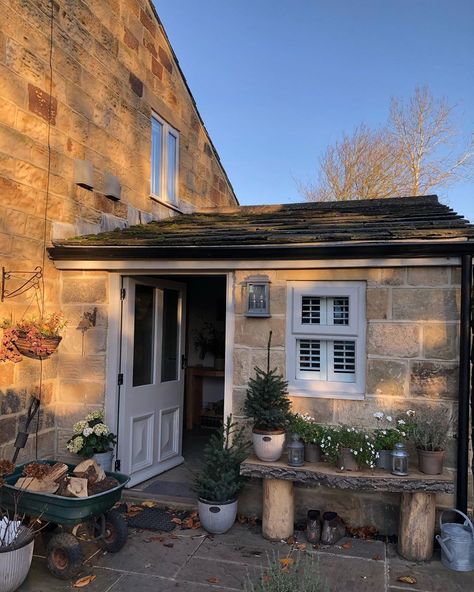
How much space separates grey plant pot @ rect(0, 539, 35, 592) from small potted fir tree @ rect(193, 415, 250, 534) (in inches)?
62.2

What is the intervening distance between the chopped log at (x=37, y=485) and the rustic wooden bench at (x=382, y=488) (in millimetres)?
1543

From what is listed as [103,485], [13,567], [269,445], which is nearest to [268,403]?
[269,445]

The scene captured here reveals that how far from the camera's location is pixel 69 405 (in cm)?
551

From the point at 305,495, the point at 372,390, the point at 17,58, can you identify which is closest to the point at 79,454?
the point at 305,495

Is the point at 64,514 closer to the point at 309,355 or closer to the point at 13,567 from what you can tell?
the point at 13,567

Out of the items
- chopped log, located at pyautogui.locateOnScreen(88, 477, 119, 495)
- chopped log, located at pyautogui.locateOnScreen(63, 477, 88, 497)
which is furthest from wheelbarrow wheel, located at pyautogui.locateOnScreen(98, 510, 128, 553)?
chopped log, located at pyautogui.locateOnScreen(63, 477, 88, 497)

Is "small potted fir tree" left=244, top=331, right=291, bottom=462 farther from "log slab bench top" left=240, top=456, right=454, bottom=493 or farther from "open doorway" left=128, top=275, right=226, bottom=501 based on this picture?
"open doorway" left=128, top=275, right=226, bottom=501

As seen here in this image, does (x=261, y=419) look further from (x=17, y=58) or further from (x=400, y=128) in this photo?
(x=400, y=128)

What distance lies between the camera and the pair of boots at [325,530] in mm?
4406

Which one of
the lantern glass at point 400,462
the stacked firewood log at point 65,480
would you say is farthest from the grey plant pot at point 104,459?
the lantern glass at point 400,462

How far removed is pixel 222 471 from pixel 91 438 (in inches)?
56.2

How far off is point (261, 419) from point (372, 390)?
1.04m

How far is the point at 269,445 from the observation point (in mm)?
4488

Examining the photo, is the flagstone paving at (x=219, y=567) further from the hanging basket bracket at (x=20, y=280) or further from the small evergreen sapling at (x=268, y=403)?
the hanging basket bracket at (x=20, y=280)
